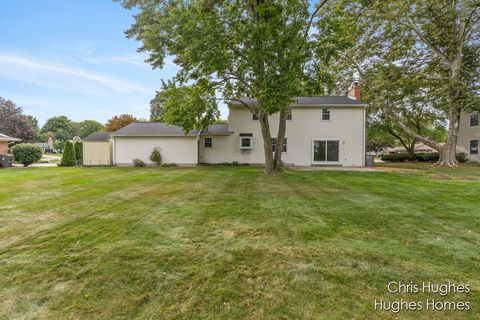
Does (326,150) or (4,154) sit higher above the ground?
(326,150)

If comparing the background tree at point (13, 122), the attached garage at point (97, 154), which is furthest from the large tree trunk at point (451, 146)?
the background tree at point (13, 122)

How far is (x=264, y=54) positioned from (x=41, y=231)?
9.79 meters

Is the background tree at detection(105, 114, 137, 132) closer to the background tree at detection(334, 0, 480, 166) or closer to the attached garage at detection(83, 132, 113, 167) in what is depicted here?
the attached garage at detection(83, 132, 113, 167)

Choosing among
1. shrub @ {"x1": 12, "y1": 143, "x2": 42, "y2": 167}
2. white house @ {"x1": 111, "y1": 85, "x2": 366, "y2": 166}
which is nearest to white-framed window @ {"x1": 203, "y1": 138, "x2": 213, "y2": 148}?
white house @ {"x1": 111, "y1": 85, "x2": 366, "y2": 166}

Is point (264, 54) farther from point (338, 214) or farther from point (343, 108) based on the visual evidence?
point (343, 108)

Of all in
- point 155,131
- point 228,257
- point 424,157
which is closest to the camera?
point 228,257

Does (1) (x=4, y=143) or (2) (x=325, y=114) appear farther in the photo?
(1) (x=4, y=143)

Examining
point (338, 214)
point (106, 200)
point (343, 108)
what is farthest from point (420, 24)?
point (106, 200)

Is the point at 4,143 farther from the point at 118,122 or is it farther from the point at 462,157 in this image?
the point at 462,157

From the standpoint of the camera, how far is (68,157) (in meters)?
19.0

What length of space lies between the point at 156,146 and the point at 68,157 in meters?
7.33

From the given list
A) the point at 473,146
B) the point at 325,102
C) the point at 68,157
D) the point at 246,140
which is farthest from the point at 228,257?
the point at 473,146

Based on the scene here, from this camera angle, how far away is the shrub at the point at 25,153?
61.7 ft

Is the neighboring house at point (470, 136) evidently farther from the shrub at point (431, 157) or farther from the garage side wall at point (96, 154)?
the garage side wall at point (96, 154)
